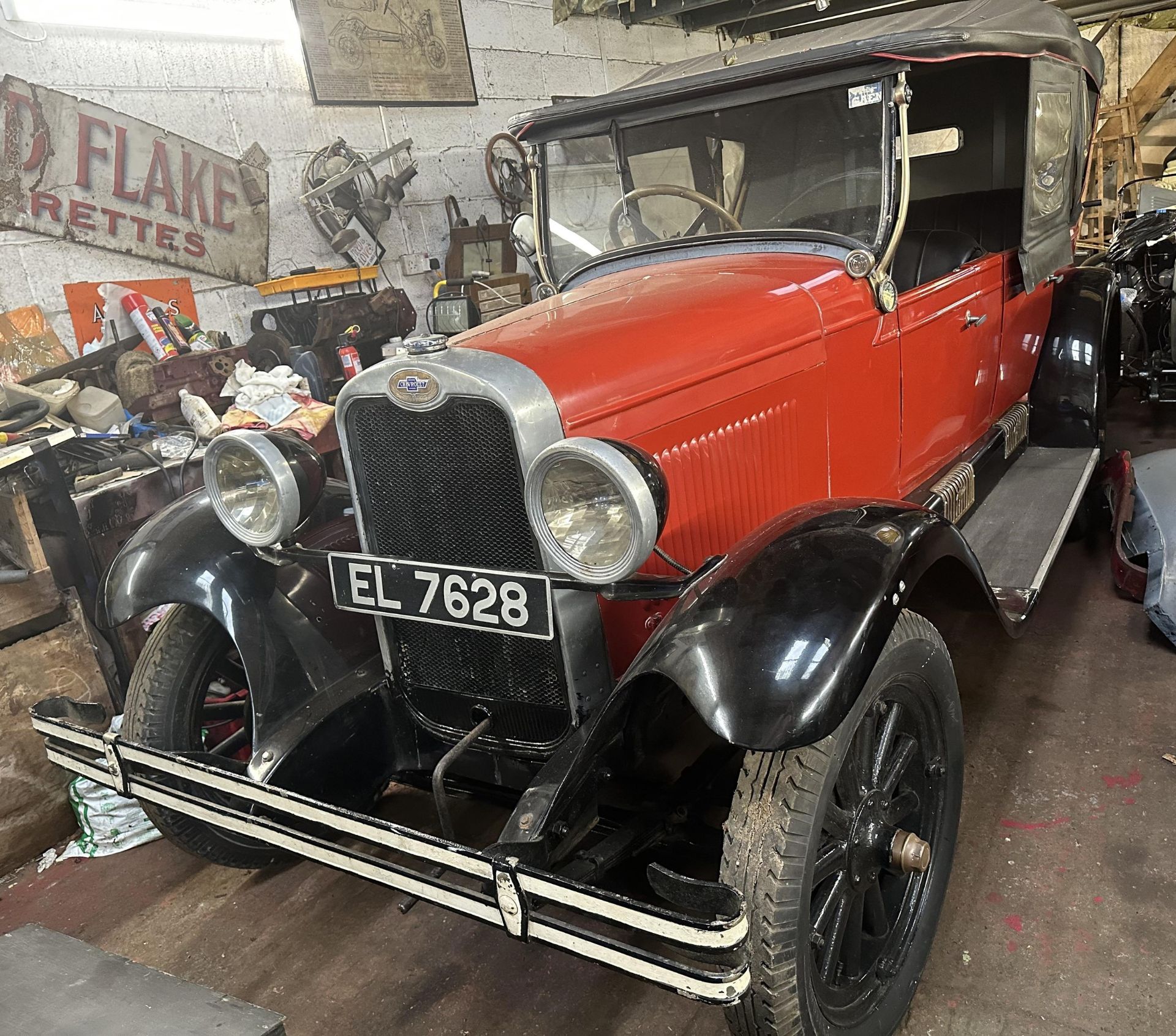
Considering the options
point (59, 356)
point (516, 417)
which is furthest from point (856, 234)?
point (59, 356)

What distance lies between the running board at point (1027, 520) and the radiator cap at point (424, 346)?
153 centimetres

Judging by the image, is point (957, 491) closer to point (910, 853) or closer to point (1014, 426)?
point (1014, 426)

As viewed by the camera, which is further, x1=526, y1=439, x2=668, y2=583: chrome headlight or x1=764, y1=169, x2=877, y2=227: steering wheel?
x1=764, y1=169, x2=877, y2=227: steering wheel

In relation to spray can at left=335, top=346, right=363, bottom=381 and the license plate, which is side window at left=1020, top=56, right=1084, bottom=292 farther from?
spray can at left=335, top=346, right=363, bottom=381

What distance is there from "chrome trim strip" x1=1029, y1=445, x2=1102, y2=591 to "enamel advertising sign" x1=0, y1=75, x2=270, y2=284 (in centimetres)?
383

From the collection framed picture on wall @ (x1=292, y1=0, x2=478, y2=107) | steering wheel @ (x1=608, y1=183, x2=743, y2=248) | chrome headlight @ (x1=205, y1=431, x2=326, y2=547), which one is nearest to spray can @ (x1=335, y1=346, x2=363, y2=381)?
framed picture on wall @ (x1=292, y1=0, x2=478, y2=107)

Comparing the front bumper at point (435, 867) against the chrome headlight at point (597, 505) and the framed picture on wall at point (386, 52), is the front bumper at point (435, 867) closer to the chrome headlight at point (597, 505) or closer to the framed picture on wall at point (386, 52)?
the chrome headlight at point (597, 505)

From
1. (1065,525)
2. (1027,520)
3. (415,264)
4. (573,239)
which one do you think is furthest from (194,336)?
(1065,525)

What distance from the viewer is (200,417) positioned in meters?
3.81

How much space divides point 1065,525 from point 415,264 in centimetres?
394

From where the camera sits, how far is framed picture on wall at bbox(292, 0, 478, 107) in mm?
4914

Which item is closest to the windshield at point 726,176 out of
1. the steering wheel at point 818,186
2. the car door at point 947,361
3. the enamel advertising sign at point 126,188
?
the steering wheel at point 818,186

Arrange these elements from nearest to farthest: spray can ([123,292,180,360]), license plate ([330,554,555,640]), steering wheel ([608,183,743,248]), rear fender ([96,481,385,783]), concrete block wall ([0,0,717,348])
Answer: license plate ([330,554,555,640]) → rear fender ([96,481,385,783]) → steering wheel ([608,183,743,248]) → concrete block wall ([0,0,717,348]) → spray can ([123,292,180,360])

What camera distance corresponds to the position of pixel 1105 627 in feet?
10.7
